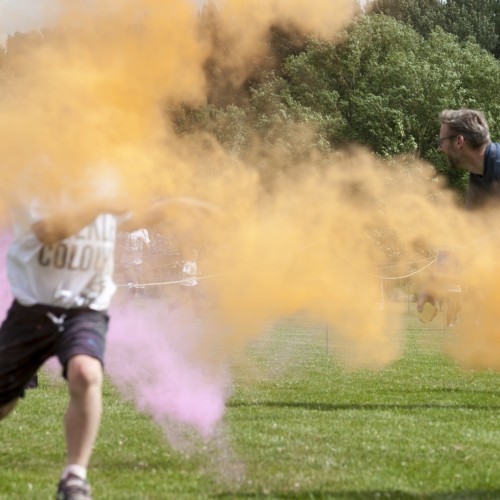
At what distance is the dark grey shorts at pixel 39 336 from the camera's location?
18.5 feet

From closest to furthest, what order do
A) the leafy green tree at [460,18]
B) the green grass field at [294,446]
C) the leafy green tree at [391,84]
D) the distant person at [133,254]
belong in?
the green grass field at [294,446] < the distant person at [133,254] < the leafy green tree at [391,84] < the leafy green tree at [460,18]

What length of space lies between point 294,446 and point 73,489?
2698 mm

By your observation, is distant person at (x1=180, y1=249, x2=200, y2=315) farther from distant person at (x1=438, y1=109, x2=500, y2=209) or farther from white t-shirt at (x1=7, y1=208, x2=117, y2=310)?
white t-shirt at (x1=7, y1=208, x2=117, y2=310)

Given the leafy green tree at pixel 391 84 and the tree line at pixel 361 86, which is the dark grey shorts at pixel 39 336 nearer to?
the tree line at pixel 361 86

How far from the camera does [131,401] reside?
10664 mm

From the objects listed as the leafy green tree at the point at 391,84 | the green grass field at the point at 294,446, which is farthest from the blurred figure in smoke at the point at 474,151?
the leafy green tree at the point at 391,84

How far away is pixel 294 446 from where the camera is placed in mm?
7852

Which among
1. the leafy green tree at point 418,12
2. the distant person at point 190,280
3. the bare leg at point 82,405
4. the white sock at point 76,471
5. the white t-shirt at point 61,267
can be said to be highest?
the leafy green tree at point 418,12

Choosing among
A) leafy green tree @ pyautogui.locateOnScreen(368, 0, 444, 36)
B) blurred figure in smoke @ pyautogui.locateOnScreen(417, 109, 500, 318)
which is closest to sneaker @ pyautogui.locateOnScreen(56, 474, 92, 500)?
blurred figure in smoke @ pyautogui.locateOnScreen(417, 109, 500, 318)

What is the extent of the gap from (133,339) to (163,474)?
419 cm

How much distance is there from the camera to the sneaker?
17.8ft

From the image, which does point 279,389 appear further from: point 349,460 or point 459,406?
point 349,460

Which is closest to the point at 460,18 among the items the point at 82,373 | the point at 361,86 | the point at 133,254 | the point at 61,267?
the point at 361,86

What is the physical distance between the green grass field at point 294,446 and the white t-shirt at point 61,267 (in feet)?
3.79
